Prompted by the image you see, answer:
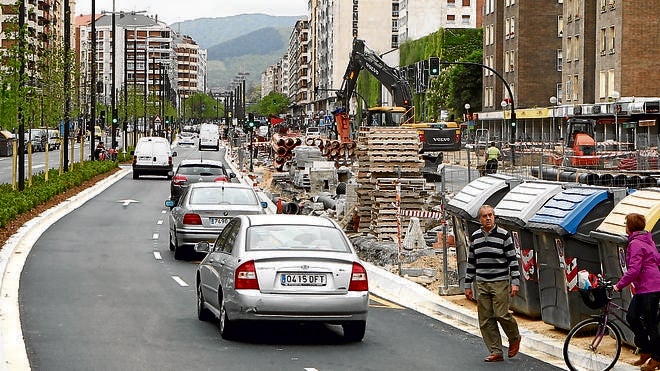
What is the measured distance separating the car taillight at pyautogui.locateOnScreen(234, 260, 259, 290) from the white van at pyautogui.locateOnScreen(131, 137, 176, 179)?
46.9 m

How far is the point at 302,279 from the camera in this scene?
13625 mm

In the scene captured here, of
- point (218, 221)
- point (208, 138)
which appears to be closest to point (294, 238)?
point (218, 221)

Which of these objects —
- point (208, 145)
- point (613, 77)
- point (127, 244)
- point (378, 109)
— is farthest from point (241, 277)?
point (208, 145)

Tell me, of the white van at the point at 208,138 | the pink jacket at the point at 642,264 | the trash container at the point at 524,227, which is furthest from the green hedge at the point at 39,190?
the white van at the point at 208,138

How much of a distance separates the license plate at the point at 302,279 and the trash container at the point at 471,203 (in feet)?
14.1

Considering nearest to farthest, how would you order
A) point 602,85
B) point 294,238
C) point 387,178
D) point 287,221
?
point 294,238
point 287,221
point 387,178
point 602,85

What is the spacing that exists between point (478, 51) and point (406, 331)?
4144 inches

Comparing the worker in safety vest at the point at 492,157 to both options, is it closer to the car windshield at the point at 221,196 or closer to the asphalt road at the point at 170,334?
the car windshield at the point at 221,196

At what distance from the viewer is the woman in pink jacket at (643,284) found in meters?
11.4

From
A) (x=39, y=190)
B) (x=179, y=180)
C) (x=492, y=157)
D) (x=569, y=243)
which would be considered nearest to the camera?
(x=569, y=243)

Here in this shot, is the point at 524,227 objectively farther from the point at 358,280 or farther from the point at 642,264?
the point at 642,264

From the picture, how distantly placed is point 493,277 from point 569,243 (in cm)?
156

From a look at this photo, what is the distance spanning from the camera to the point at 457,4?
142500mm

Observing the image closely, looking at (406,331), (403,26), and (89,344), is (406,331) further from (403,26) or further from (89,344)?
(403,26)
